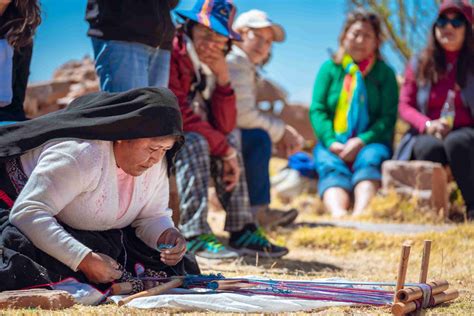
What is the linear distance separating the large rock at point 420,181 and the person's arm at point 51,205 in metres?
4.52

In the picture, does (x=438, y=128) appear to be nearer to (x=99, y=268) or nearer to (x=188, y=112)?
(x=188, y=112)

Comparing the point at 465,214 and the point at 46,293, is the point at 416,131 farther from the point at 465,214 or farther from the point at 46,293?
the point at 46,293

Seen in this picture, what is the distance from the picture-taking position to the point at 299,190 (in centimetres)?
903

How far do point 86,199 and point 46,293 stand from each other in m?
0.57

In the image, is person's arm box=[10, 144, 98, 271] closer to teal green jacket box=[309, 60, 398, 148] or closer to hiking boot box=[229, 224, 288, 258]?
hiking boot box=[229, 224, 288, 258]

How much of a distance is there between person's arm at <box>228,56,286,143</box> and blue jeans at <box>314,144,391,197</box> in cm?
146

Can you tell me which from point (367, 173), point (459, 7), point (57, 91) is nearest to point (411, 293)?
point (367, 173)

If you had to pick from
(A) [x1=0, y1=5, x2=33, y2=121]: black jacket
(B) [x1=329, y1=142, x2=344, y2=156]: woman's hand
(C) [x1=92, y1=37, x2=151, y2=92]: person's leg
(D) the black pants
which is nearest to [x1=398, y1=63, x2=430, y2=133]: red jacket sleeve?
(D) the black pants

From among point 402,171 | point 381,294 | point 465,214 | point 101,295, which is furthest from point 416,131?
point 101,295

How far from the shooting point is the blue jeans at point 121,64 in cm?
479

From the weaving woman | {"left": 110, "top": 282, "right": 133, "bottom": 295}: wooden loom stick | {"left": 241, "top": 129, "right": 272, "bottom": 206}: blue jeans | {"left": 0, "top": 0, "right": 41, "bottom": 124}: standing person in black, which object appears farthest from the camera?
{"left": 241, "top": 129, "right": 272, "bottom": 206}: blue jeans

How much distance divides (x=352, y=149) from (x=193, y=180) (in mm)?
2546

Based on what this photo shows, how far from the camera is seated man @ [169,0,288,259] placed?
5.62m

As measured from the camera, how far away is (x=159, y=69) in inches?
201
